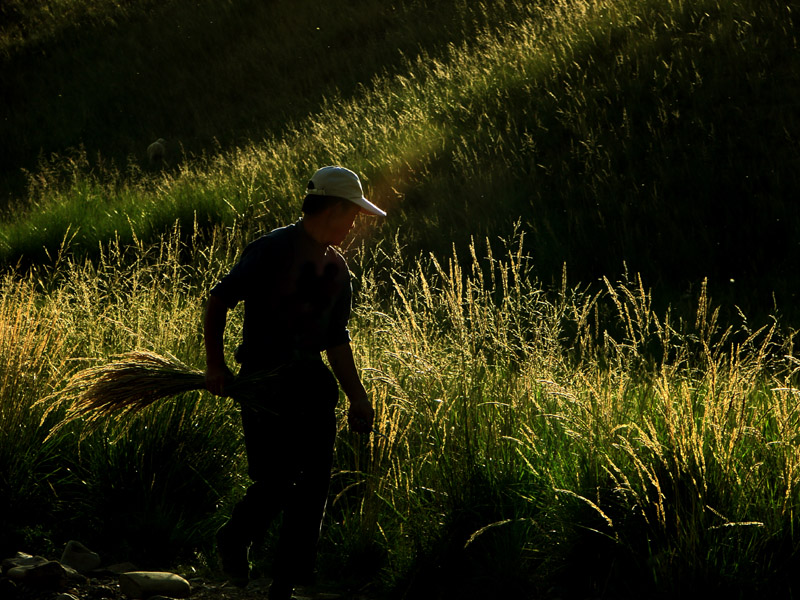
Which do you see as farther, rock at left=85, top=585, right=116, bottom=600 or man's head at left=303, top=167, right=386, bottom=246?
rock at left=85, top=585, right=116, bottom=600

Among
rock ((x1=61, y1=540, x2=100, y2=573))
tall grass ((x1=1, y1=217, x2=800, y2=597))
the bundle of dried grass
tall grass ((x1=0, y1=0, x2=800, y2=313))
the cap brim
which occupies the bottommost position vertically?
tall grass ((x1=0, y1=0, x2=800, y2=313))

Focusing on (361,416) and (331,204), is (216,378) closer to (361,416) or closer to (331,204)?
(361,416)

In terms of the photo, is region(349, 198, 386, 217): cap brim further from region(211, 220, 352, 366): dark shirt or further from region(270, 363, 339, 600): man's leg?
region(270, 363, 339, 600): man's leg

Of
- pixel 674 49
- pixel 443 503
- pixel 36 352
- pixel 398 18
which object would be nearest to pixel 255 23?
pixel 398 18

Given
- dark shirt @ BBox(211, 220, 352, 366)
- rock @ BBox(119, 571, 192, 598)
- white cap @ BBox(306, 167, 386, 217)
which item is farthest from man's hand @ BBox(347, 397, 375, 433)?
rock @ BBox(119, 571, 192, 598)

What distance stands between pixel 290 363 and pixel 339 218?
24.5 inches

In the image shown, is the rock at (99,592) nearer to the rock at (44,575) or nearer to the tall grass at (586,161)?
the rock at (44,575)

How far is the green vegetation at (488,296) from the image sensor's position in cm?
405

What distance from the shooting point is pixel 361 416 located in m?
4.01

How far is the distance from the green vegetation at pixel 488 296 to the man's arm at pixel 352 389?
48 centimetres

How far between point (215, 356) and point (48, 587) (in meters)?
1.24

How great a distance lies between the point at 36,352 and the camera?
18.6ft

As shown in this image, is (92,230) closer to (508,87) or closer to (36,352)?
(508,87)

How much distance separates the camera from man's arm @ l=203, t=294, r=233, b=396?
378 cm
